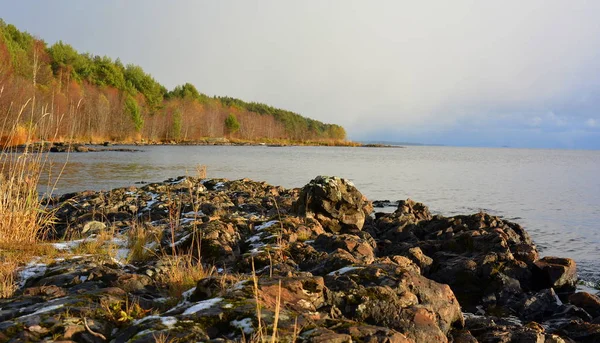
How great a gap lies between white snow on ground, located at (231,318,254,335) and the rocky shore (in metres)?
0.02

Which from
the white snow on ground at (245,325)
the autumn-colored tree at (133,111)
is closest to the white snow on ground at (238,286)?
the white snow on ground at (245,325)

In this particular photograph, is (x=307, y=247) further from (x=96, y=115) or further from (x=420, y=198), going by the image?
(x=96, y=115)

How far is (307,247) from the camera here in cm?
757

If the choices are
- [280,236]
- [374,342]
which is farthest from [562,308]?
[374,342]

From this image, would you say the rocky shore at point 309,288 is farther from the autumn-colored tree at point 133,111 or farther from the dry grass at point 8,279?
the autumn-colored tree at point 133,111

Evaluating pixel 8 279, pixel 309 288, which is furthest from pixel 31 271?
pixel 309 288

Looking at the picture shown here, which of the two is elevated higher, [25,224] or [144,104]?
[144,104]

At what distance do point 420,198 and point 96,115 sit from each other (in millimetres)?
61648

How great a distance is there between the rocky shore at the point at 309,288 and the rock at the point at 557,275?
0.07 ft

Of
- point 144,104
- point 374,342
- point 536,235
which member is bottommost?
point 536,235

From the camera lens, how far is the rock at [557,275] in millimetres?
8492

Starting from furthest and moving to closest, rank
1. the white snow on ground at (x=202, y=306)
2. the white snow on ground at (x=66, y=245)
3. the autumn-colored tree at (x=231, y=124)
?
the autumn-colored tree at (x=231, y=124) → the white snow on ground at (x=66, y=245) → the white snow on ground at (x=202, y=306)

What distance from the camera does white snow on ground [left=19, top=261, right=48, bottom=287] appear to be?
5.60m

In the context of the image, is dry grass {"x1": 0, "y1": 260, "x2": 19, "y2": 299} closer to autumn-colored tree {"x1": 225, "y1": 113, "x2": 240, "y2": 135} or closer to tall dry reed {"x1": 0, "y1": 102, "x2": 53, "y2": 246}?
tall dry reed {"x1": 0, "y1": 102, "x2": 53, "y2": 246}
